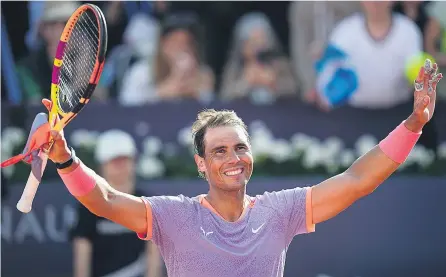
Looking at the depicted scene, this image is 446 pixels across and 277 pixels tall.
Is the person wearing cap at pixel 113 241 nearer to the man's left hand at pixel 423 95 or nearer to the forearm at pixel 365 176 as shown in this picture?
the forearm at pixel 365 176

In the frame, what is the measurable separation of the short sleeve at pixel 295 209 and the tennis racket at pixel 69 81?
1.01 metres

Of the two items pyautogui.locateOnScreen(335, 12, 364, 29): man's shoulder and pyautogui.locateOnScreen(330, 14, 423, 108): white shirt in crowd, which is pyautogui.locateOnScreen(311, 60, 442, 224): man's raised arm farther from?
pyautogui.locateOnScreen(335, 12, 364, 29): man's shoulder

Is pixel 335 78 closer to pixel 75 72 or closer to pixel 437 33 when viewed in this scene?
pixel 437 33

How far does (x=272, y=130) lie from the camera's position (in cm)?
895

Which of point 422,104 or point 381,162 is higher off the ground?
point 422,104

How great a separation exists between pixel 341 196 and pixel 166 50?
185 inches

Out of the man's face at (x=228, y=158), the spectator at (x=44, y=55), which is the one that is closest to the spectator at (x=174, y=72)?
the spectator at (x=44, y=55)

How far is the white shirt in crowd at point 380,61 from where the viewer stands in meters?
8.93

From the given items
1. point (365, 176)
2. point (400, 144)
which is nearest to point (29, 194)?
point (365, 176)

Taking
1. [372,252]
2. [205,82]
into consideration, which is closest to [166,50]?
[205,82]

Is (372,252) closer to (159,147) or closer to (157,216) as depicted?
(159,147)

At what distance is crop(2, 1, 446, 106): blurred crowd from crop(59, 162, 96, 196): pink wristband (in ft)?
14.4

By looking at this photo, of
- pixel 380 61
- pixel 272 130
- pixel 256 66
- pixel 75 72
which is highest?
pixel 256 66

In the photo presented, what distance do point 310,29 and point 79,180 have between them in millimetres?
5237
